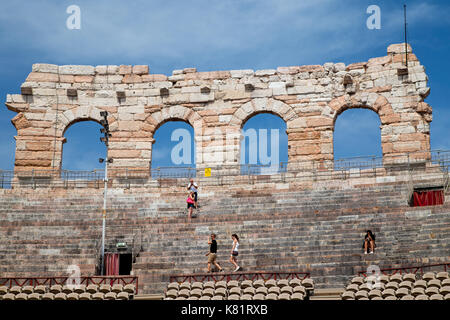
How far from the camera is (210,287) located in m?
18.0

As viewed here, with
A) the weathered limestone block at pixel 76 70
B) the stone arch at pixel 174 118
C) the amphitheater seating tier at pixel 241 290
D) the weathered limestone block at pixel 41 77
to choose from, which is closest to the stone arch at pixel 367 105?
the stone arch at pixel 174 118

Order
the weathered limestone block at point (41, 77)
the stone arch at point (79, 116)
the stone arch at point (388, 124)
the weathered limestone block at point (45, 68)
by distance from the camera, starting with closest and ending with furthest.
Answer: the stone arch at point (388, 124) → the stone arch at point (79, 116) → the weathered limestone block at point (41, 77) → the weathered limestone block at point (45, 68)

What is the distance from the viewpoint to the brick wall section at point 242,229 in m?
20.3

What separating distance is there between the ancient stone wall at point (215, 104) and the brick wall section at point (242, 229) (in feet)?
11.1

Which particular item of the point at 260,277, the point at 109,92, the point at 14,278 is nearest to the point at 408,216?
the point at 260,277

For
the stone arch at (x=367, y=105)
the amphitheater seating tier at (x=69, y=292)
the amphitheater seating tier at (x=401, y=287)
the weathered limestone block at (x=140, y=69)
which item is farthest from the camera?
the weathered limestone block at (x=140, y=69)

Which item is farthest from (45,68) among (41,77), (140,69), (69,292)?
(69,292)

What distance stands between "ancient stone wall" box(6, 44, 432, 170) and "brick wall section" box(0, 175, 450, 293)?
3.37 m

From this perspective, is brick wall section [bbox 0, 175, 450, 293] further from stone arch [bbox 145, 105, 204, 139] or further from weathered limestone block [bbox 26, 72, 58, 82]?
weathered limestone block [bbox 26, 72, 58, 82]

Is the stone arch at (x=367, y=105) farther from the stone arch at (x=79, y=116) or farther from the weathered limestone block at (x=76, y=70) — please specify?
the weathered limestone block at (x=76, y=70)

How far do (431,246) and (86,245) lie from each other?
10233mm

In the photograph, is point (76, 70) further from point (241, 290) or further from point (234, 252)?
point (241, 290)

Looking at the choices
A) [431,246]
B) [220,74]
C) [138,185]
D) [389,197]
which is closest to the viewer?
[431,246]

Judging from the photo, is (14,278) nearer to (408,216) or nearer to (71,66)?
(408,216)
